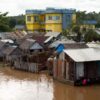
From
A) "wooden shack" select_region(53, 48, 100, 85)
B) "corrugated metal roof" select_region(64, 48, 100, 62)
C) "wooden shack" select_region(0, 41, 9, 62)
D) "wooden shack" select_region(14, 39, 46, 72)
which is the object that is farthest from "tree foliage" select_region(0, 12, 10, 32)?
"corrugated metal roof" select_region(64, 48, 100, 62)

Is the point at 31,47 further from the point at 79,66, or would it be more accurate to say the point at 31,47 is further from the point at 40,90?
the point at 40,90

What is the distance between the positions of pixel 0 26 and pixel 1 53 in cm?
1703

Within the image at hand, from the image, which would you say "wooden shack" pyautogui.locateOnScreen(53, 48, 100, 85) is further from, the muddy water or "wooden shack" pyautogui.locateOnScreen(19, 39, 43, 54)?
"wooden shack" pyautogui.locateOnScreen(19, 39, 43, 54)

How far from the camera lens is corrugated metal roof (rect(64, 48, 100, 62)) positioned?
858 inches

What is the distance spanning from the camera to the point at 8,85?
23.3 m

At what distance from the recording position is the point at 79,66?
72.0ft

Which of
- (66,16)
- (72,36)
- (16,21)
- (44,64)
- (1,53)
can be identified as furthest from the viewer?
(16,21)

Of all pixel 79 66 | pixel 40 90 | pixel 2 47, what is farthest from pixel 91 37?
pixel 40 90

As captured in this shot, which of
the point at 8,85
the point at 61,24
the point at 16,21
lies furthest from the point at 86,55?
the point at 16,21

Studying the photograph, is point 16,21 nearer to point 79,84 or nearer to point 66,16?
point 66,16

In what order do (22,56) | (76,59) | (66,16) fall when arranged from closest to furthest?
(76,59), (22,56), (66,16)

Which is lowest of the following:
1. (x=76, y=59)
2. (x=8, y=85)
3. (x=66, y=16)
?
(x=8, y=85)

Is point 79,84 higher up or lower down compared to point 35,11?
lower down

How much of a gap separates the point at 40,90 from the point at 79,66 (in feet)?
10.00
